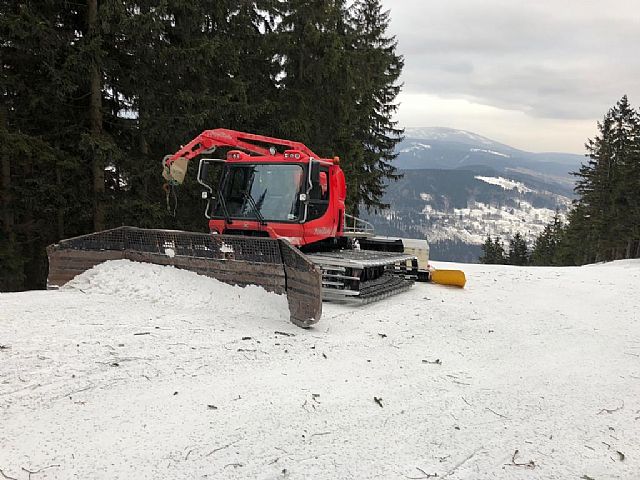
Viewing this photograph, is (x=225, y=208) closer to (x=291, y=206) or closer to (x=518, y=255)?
(x=291, y=206)

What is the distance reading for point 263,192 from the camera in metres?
8.48

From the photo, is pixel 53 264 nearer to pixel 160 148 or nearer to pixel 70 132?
pixel 70 132

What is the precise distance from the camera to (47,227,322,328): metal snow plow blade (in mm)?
5781

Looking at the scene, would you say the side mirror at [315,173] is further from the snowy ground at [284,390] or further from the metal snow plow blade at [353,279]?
the snowy ground at [284,390]

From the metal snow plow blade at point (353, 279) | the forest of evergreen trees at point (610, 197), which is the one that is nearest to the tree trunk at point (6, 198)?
the metal snow plow blade at point (353, 279)

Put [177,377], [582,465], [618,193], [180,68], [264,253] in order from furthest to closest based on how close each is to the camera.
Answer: [618,193]
[180,68]
[264,253]
[177,377]
[582,465]

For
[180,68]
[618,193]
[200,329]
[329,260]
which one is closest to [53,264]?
[200,329]

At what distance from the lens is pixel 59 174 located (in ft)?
37.8

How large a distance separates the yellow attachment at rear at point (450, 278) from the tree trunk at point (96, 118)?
8.80 m

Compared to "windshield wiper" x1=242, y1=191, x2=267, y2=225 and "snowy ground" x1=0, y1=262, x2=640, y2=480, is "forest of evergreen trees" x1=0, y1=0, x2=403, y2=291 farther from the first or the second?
"snowy ground" x1=0, y1=262, x2=640, y2=480

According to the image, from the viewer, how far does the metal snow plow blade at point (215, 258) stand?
5781mm

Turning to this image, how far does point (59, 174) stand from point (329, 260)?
8303mm

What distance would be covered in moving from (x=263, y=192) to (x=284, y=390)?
5.19 meters

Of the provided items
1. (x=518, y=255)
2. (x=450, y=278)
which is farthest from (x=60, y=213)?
(x=518, y=255)
